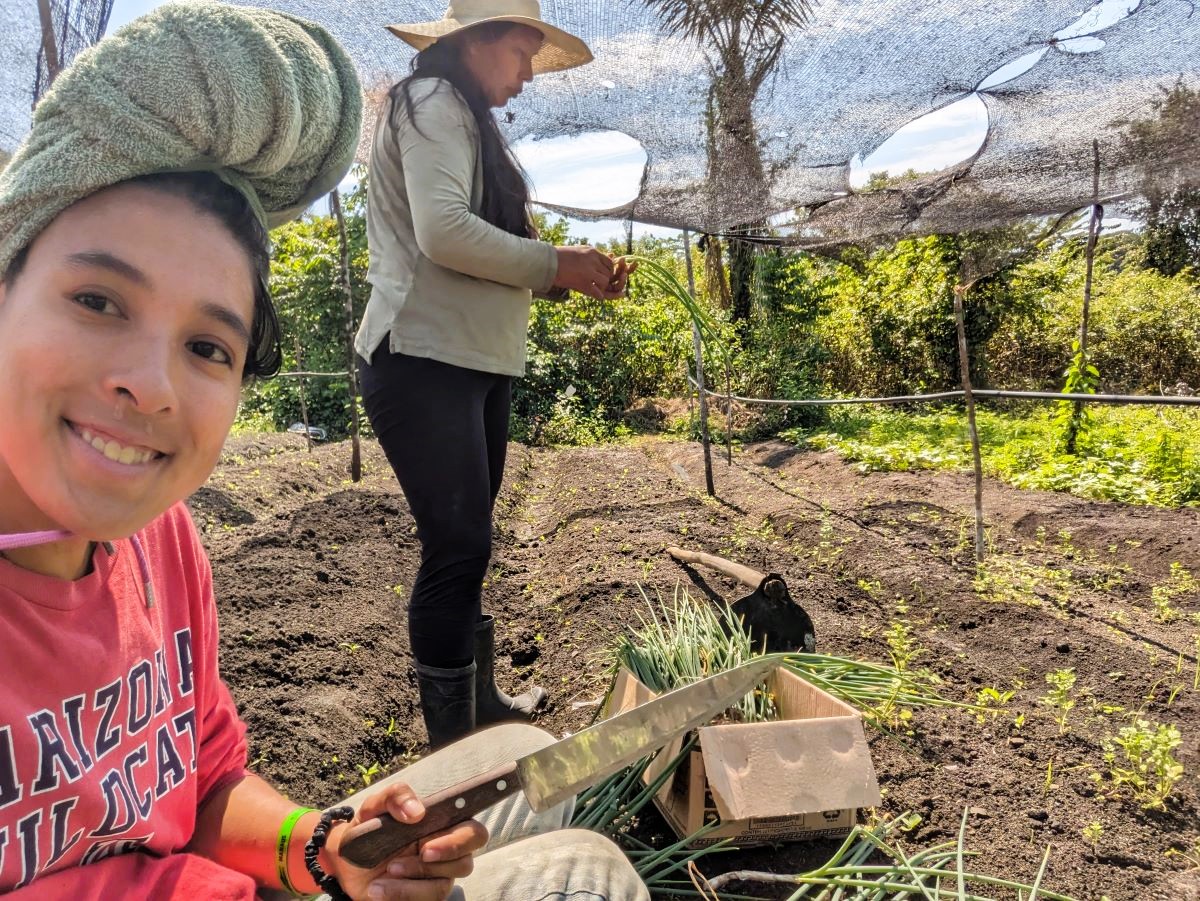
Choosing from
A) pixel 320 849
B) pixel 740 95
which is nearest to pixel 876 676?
pixel 320 849

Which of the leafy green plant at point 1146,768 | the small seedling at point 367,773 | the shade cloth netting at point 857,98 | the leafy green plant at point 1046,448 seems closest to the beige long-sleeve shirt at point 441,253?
the small seedling at point 367,773

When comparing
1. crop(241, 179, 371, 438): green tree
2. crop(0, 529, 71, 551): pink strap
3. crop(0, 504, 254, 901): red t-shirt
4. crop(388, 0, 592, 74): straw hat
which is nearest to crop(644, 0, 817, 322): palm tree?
crop(388, 0, 592, 74): straw hat

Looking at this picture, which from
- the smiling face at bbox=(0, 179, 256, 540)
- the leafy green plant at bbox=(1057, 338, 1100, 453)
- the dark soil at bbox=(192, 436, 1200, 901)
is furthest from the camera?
the leafy green plant at bbox=(1057, 338, 1100, 453)

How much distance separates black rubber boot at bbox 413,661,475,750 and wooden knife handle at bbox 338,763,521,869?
3.05ft

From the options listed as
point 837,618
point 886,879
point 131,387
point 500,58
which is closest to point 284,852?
point 131,387

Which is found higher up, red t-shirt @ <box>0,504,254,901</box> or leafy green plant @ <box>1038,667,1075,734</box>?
red t-shirt @ <box>0,504,254,901</box>

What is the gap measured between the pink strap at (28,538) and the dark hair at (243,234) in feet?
0.81

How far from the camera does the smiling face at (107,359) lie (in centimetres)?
72

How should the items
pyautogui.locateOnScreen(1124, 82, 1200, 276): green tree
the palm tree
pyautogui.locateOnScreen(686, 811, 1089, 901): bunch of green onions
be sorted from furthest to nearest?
pyautogui.locateOnScreen(1124, 82, 1200, 276): green tree, the palm tree, pyautogui.locateOnScreen(686, 811, 1089, 901): bunch of green onions

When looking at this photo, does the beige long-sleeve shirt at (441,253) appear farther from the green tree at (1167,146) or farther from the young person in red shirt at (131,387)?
the green tree at (1167,146)

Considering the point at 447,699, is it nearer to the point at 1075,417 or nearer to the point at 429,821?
the point at 429,821

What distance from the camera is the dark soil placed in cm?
182

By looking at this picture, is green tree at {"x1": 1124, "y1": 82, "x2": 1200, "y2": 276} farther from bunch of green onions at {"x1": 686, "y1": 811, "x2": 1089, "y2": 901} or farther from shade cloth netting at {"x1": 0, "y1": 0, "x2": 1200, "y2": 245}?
bunch of green onions at {"x1": 686, "y1": 811, "x2": 1089, "y2": 901}

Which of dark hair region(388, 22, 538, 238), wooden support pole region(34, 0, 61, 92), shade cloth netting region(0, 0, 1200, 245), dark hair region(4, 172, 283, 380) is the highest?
wooden support pole region(34, 0, 61, 92)
